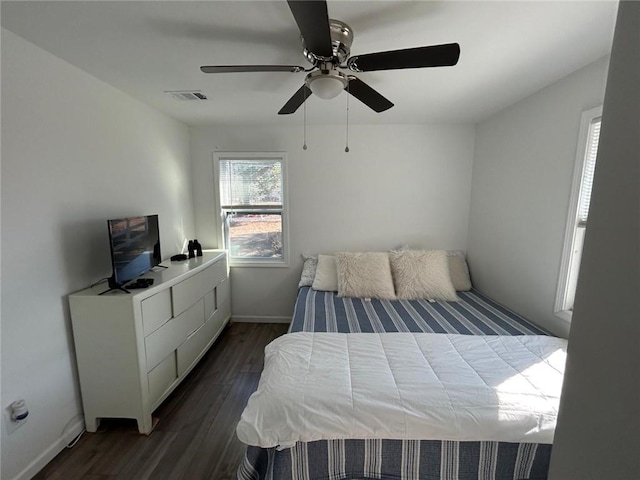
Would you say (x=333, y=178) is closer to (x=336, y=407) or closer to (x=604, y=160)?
(x=336, y=407)

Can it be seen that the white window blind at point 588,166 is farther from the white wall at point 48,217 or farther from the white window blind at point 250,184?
the white wall at point 48,217

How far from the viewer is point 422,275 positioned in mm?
2678

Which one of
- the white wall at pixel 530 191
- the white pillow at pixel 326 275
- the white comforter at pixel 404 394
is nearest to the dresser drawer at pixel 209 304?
the white pillow at pixel 326 275

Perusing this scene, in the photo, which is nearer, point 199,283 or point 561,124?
point 561,124

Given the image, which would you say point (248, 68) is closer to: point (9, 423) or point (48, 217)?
point (48, 217)

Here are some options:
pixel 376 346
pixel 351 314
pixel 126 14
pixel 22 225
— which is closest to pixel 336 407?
pixel 376 346

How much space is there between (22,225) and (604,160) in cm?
226

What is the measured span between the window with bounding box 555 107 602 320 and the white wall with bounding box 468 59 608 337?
0.05 meters

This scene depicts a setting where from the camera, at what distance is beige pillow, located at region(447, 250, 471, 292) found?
2.88 meters

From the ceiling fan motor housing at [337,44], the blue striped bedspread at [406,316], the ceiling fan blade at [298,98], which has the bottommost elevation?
the blue striped bedspread at [406,316]

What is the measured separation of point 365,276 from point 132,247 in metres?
1.94

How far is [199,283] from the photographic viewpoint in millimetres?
2463

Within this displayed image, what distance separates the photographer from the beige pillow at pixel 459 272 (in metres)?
2.88

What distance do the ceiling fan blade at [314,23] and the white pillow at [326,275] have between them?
205 cm
